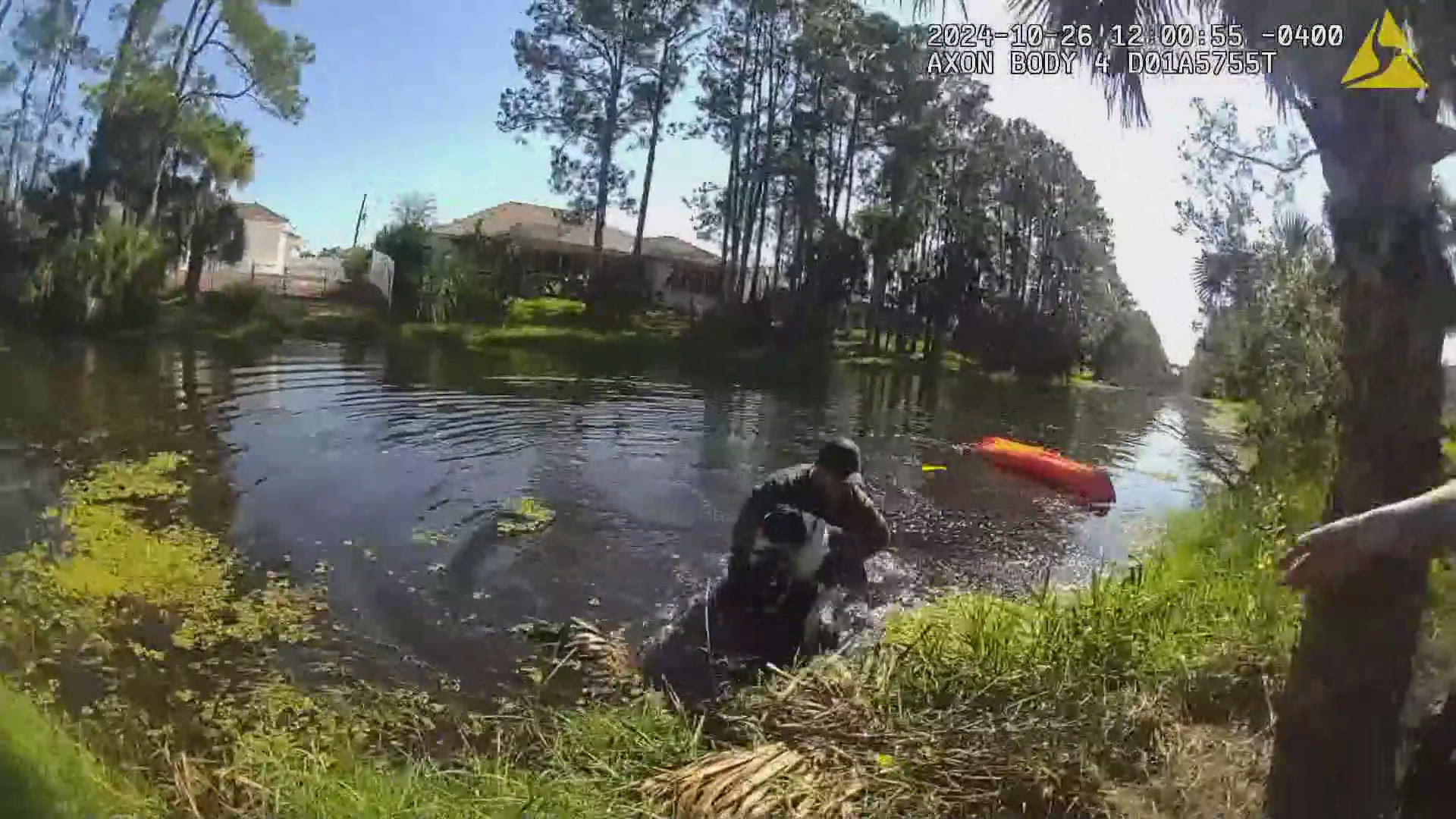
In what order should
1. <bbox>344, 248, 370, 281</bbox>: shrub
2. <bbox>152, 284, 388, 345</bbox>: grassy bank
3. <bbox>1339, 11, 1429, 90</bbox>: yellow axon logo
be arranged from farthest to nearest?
<bbox>344, 248, 370, 281</bbox>: shrub < <bbox>152, 284, 388, 345</bbox>: grassy bank < <bbox>1339, 11, 1429, 90</bbox>: yellow axon logo

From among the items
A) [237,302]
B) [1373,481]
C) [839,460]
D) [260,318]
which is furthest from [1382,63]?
[237,302]

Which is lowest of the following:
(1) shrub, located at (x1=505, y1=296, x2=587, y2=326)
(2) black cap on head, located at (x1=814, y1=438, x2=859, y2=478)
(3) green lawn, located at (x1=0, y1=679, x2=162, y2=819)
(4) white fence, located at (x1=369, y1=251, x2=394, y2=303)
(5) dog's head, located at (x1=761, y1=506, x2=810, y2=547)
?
(3) green lawn, located at (x1=0, y1=679, x2=162, y2=819)

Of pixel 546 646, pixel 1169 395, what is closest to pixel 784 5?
pixel 1169 395

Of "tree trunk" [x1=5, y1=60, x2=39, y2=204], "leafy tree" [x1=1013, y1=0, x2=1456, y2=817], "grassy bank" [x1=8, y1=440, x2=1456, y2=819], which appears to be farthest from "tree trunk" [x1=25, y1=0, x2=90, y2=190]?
"leafy tree" [x1=1013, y1=0, x2=1456, y2=817]

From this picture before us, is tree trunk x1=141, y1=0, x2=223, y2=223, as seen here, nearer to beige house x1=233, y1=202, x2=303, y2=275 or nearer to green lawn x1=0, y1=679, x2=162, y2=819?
beige house x1=233, y1=202, x2=303, y2=275

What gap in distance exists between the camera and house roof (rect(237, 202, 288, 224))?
1154cm

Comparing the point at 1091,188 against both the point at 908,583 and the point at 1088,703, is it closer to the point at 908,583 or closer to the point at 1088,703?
the point at 908,583

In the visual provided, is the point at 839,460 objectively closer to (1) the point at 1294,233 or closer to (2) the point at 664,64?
(1) the point at 1294,233

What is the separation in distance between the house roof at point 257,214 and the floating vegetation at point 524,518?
18.2 feet

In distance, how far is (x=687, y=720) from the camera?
13.6 feet

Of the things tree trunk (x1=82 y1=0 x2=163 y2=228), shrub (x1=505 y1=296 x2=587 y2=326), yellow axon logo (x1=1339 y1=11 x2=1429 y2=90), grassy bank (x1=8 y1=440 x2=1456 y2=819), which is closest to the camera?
yellow axon logo (x1=1339 y1=11 x2=1429 y2=90)

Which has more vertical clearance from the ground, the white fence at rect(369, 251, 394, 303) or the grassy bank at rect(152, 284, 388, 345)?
the white fence at rect(369, 251, 394, 303)

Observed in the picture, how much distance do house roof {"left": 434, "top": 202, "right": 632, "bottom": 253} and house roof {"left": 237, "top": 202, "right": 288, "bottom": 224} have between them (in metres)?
3.04

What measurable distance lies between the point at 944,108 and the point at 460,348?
7.34 meters
